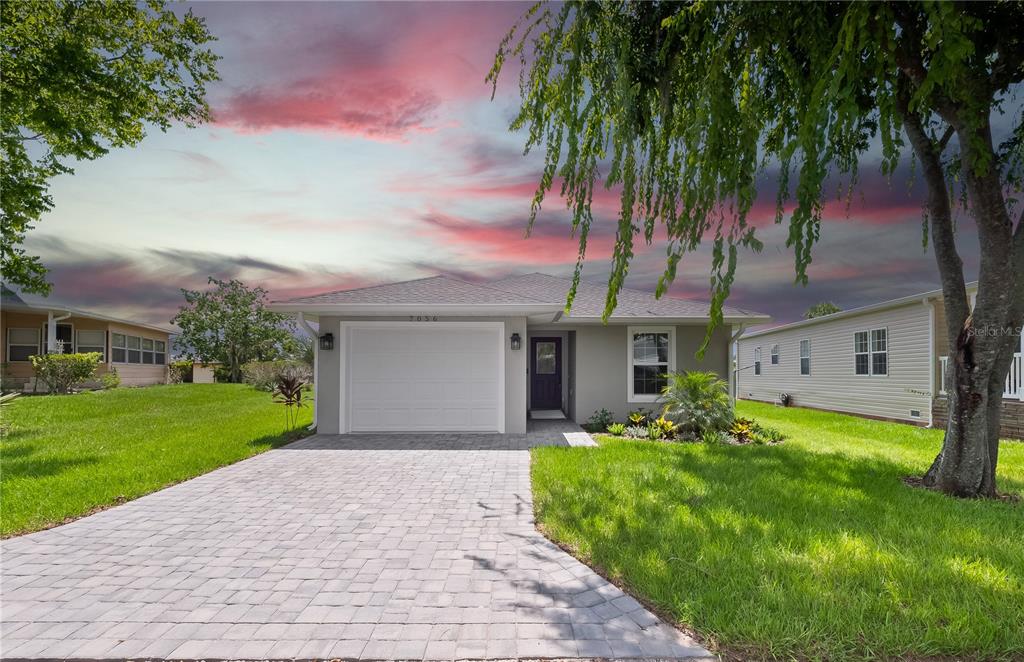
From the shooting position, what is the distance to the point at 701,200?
3227mm

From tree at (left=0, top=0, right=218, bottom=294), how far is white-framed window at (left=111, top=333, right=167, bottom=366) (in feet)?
43.0

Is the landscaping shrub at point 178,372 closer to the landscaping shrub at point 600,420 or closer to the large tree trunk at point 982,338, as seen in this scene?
the landscaping shrub at point 600,420

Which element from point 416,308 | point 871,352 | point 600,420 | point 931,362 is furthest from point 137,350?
point 931,362

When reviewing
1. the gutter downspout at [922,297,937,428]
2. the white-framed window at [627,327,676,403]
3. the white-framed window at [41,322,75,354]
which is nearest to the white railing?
the gutter downspout at [922,297,937,428]

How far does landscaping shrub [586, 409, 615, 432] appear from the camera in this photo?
10812mm

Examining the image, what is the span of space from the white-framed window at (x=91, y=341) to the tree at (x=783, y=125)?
2460cm

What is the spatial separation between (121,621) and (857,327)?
701 inches

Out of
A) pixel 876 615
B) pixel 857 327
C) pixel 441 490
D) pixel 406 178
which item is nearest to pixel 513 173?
pixel 406 178

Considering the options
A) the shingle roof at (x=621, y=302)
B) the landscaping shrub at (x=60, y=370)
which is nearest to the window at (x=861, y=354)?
the shingle roof at (x=621, y=302)

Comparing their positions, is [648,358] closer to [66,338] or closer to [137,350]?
[66,338]

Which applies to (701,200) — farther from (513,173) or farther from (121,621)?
(513,173)

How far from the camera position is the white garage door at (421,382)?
10.1 m

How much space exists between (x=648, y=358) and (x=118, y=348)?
2405 cm

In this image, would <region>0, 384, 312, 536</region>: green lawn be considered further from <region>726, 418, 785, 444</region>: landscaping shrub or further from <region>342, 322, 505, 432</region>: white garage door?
<region>726, 418, 785, 444</region>: landscaping shrub
